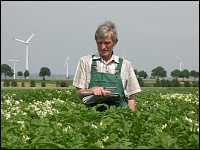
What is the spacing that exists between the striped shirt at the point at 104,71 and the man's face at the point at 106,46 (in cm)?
14

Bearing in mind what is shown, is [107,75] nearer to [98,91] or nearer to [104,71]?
[104,71]

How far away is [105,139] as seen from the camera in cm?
296

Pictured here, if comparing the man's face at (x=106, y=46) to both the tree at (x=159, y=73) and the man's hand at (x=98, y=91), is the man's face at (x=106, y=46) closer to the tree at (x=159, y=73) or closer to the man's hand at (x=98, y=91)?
the man's hand at (x=98, y=91)

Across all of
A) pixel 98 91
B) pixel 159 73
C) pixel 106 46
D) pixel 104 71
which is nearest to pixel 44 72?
pixel 159 73

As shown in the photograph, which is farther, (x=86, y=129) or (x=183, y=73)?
(x=183, y=73)

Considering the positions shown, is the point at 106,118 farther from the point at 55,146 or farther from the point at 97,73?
the point at 55,146

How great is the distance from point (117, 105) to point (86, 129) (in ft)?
6.10

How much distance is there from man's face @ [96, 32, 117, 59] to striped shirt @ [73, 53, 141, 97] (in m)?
0.14

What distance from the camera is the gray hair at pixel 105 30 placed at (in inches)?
181

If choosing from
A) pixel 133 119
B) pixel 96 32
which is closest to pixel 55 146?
pixel 133 119

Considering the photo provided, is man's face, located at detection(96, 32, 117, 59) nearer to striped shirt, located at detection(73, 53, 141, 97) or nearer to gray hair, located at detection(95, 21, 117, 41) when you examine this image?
gray hair, located at detection(95, 21, 117, 41)

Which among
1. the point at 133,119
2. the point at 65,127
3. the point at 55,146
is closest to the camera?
the point at 55,146

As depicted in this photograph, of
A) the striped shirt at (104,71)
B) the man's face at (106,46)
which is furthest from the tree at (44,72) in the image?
the man's face at (106,46)

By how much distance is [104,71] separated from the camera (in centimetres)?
497
